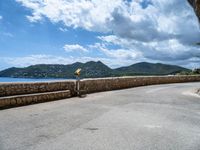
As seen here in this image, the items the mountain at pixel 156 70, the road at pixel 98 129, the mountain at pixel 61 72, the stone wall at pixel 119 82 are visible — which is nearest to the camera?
the road at pixel 98 129

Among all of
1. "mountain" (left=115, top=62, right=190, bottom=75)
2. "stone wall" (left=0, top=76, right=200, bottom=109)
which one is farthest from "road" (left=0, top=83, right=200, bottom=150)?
"mountain" (left=115, top=62, right=190, bottom=75)

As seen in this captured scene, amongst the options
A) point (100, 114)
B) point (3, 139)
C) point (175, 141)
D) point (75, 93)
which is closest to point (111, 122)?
point (100, 114)

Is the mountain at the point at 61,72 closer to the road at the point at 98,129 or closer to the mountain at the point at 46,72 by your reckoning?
the mountain at the point at 46,72

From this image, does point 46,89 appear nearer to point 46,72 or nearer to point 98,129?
point 98,129

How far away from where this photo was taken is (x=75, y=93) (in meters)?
14.4

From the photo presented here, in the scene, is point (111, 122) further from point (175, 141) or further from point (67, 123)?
point (175, 141)

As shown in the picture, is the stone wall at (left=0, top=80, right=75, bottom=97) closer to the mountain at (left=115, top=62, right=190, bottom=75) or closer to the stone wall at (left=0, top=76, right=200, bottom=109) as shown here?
the stone wall at (left=0, top=76, right=200, bottom=109)

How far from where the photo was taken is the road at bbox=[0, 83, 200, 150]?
5340 mm

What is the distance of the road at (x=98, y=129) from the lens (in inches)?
210

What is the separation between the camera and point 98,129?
6.66 metres

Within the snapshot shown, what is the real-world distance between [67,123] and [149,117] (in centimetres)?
289

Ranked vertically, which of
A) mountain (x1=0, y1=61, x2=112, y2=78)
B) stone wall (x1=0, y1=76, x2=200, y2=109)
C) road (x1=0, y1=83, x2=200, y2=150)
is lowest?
road (x1=0, y1=83, x2=200, y2=150)

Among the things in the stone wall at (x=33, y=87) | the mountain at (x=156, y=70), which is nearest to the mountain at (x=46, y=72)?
the mountain at (x=156, y=70)

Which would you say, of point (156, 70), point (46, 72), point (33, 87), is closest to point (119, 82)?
point (33, 87)
